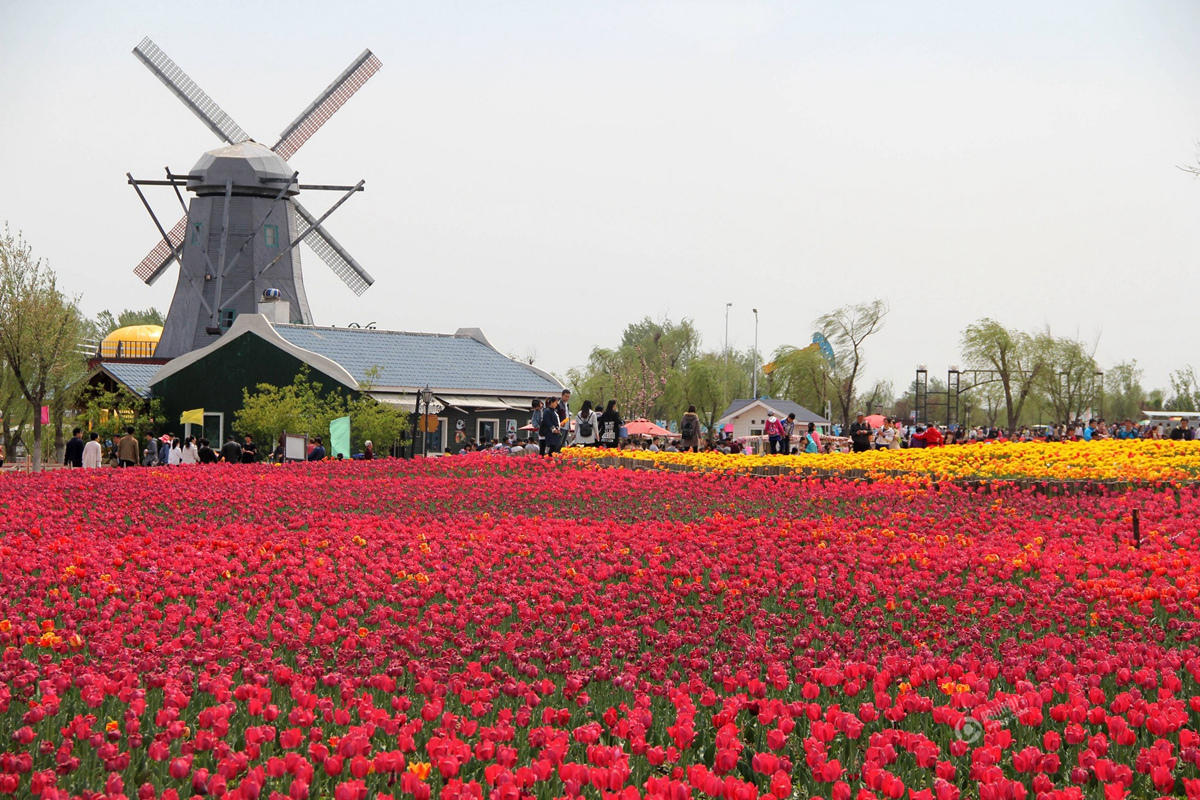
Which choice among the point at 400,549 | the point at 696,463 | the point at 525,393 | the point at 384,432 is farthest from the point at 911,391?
the point at 400,549

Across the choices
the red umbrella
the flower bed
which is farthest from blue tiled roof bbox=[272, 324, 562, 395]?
the flower bed

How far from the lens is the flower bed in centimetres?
1838

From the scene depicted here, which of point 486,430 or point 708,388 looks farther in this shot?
point 708,388

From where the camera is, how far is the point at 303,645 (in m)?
6.94

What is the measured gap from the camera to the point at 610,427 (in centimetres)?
2745

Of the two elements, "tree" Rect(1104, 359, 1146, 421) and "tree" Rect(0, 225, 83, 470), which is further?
"tree" Rect(1104, 359, 1146, 421)

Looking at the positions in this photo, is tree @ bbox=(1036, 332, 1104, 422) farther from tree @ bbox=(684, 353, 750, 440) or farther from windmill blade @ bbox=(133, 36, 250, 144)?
windmill blade @ bbox=(133, 36, 250, 144)

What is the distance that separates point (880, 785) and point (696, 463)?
17.4 m

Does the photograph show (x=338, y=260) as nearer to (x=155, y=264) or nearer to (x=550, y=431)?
(x=155, y=264)

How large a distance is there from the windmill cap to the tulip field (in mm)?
37634

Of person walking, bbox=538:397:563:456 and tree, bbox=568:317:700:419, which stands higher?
tree, bbox=568:317:700:419

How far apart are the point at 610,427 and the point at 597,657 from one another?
20.6 m

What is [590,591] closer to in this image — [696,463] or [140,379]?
[696,463]

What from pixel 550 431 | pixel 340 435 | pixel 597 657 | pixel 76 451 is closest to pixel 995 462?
pixel 550 431
